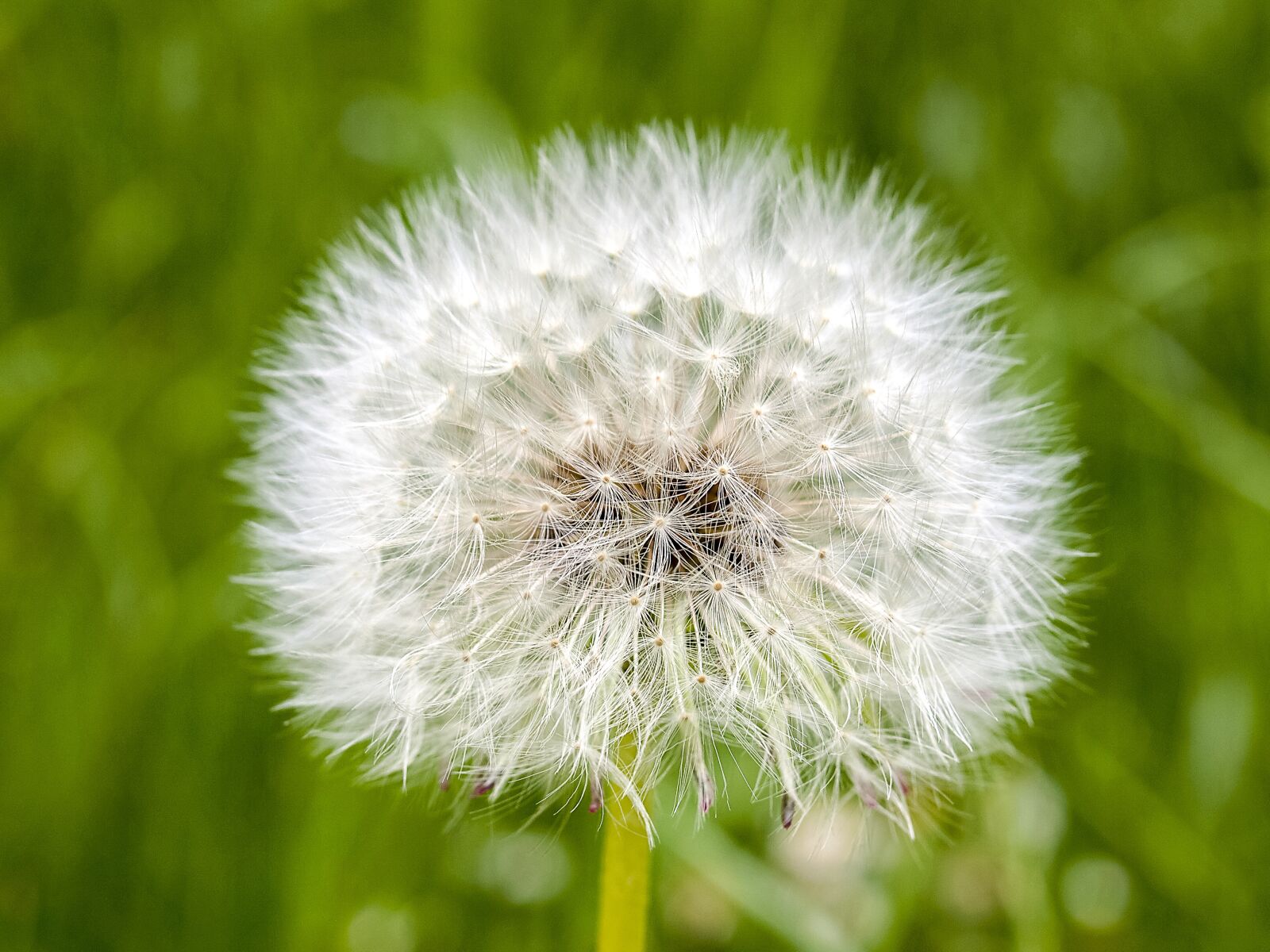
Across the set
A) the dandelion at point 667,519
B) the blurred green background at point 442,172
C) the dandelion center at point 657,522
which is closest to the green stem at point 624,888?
the dandelion at point 667,519

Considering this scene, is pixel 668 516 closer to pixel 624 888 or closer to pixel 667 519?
pixel 667 519

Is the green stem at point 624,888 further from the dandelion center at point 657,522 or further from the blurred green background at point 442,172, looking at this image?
the blurred green background at point 442,172

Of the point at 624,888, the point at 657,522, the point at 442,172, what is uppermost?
the point at 442,172

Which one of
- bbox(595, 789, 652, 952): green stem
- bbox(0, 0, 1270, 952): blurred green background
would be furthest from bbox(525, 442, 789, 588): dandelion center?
bbox(0, 0, 1270, 952): blurred green background

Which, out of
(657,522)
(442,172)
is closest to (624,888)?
(657,522)

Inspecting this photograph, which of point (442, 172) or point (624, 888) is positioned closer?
point (624, 888)

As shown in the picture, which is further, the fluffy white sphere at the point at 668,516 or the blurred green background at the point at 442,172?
the blurred green background at the point at 442,172

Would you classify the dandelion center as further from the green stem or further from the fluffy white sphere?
the green stem
